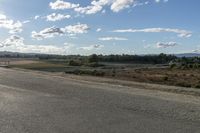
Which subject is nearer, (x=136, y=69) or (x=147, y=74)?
(x=147, y=74)

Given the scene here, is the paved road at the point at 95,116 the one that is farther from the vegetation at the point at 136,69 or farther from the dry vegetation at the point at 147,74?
Answer: the dry vegetation at the point at 147,74

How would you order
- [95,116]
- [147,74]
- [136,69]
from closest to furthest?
[95,116] → [147,74] → [136,69]

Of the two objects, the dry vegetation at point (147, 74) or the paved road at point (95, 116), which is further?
the dry vegetation at point (147, 74)

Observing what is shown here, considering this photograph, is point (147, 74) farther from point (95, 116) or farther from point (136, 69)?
point (95, 116)

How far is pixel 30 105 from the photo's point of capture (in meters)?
14.9

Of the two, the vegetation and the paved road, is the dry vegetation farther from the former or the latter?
the paved road

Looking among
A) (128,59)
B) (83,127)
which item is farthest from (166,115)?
(128,59)

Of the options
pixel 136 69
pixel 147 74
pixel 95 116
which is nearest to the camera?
pixel 95 116

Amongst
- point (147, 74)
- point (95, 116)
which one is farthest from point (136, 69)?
point (95, 116)

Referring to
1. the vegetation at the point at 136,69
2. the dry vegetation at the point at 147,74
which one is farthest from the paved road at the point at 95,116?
the dry vegetation at the point at 147,74

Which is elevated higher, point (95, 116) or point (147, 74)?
point (95, 116)

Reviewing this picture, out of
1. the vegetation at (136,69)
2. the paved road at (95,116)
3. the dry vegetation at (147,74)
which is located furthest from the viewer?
the vegetation at (136,69)

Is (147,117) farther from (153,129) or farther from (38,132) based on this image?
(38,132)

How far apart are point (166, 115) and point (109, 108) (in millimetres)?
2394
